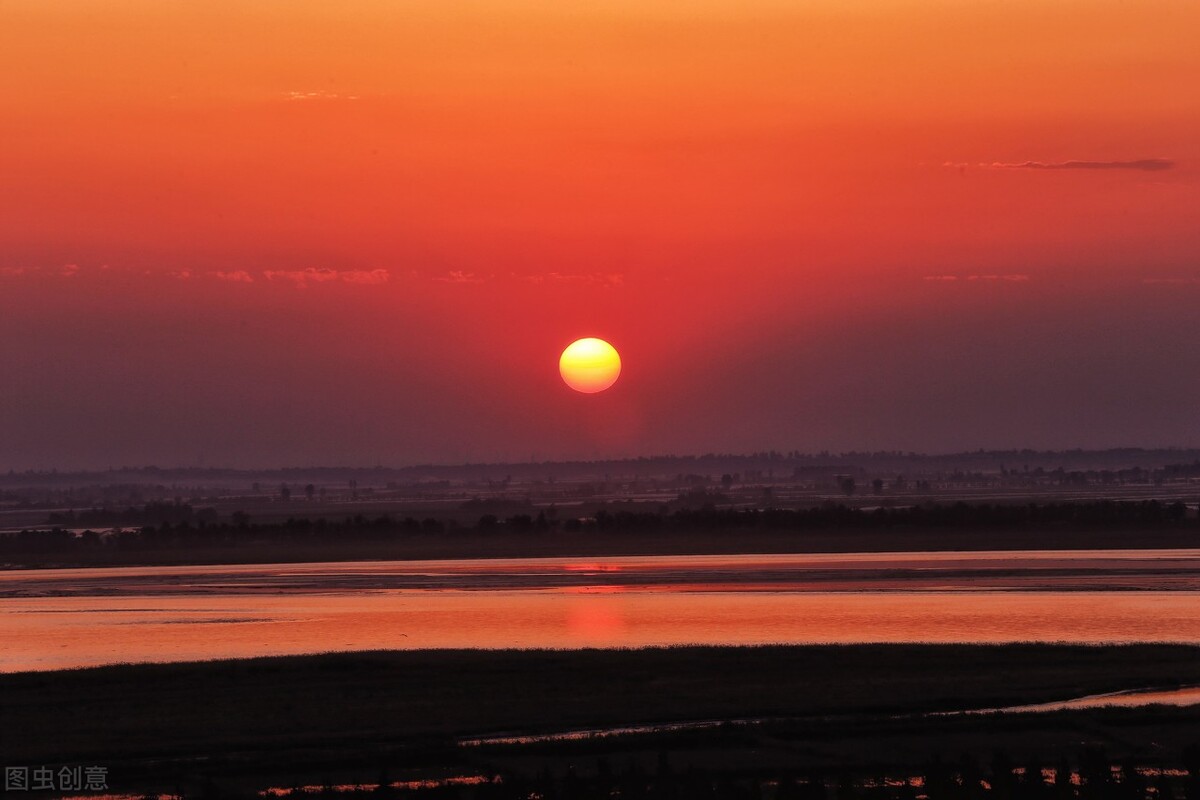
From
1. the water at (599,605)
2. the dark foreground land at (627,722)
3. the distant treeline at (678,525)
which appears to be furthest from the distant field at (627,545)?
the dark foreground land at (627,722)

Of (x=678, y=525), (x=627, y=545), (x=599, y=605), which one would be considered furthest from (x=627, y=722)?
(x=678, y=525)

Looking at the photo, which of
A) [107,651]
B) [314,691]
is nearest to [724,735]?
[314,691]

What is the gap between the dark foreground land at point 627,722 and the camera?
75.5ft

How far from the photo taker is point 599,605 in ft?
171

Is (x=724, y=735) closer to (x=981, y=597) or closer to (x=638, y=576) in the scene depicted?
(x=981, y=597)

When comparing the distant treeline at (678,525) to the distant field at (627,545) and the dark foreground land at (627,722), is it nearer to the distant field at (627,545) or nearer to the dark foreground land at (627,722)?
the distant field at (627,545)

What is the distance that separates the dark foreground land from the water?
4.10 m

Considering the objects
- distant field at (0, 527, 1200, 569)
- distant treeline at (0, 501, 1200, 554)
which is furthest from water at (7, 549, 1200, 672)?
distant treeline at (0, 501, 1200, 554)

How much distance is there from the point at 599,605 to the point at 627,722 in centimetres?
2322

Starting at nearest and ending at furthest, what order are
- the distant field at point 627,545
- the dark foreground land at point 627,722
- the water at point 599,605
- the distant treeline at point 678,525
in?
the dark foreground land at point 627,722, the water at point 599,605, the distant field at point 627,545, the distant treeline at point 678,525

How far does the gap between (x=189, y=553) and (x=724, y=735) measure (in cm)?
7394

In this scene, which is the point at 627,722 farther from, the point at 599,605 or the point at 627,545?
the point at 627,545

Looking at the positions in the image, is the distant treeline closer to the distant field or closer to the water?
the distant field

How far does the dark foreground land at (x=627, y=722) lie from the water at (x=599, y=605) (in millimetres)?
4097
